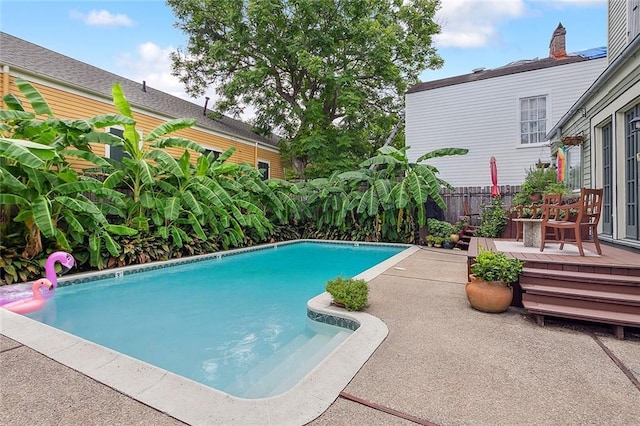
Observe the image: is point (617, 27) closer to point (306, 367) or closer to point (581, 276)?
point (581, 276)

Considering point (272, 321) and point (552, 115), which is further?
point (552, 115)

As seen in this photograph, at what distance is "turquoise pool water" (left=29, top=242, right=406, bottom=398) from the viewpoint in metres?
3.12

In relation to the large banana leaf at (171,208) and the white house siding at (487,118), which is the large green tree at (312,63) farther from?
the large banana leaf at (171,208)

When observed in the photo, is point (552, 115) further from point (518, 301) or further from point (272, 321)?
point (272, 321)

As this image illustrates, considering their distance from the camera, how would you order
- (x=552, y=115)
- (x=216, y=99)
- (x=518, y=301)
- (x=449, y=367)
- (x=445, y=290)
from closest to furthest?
(x=449, y=367)
(x=518, y=301)
(x=445, y=290)
(x=552, y=115)
(x=216, y=99)

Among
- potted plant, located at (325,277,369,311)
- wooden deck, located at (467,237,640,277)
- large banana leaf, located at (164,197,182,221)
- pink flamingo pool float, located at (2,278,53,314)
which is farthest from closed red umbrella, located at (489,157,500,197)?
pink flamingo pool float, located at (2,278,53,314)

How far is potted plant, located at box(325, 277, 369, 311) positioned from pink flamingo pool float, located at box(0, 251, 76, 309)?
4.11 m

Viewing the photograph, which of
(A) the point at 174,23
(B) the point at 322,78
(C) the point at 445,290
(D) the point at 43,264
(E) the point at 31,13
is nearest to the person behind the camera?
(C) the point at 445,290

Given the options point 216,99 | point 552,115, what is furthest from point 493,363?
point 216,99

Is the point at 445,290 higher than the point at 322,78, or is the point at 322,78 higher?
the point at 322,78

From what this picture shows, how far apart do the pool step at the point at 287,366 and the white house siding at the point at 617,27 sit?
7.51 meters

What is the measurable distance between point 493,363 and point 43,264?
698 cm

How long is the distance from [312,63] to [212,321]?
Result: 12.5 meters

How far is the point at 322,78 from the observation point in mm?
14781
